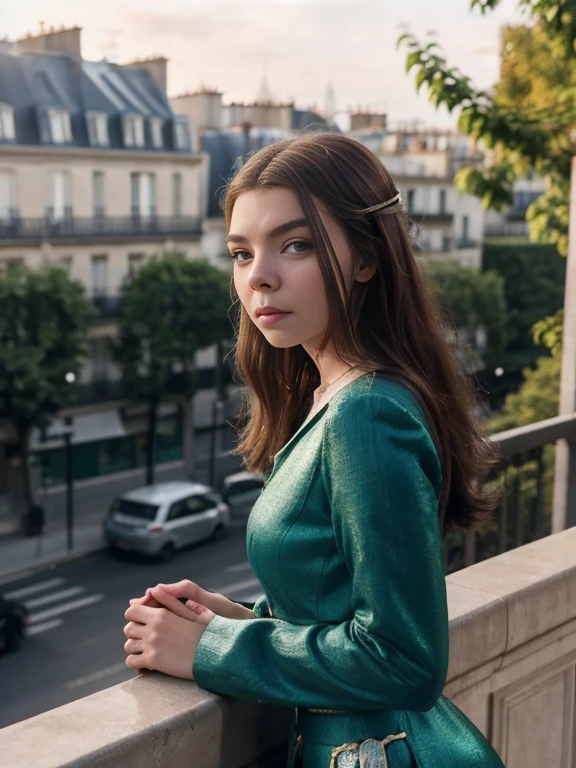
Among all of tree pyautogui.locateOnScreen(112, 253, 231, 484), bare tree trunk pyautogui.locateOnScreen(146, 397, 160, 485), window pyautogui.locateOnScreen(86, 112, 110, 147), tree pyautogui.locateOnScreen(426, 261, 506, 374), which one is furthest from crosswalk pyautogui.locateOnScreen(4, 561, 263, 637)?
tree pyautogui.locateOnScreen(426, 261, 506, 374)

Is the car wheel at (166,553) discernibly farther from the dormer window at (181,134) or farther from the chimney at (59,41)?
the chimney at (59,41)

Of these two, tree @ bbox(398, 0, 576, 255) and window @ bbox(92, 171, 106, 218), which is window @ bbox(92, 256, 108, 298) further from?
tree @ bbox(398, 0, 576, 255)

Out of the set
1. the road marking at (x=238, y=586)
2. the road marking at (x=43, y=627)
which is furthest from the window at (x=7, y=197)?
the road marking at (x=238, y=586)

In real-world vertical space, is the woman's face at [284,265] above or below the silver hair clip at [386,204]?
below

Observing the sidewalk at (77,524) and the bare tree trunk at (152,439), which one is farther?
the bare tree trunk at (152,439)

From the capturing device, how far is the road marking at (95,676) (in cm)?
2148

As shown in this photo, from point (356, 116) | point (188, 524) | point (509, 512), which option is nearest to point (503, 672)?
point (509, 512)

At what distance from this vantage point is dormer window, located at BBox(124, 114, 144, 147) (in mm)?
35562

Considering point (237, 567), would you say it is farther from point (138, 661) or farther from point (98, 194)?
point (138, 661)

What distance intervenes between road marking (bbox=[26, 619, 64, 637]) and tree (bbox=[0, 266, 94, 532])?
5008 mm

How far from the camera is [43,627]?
25.5 m

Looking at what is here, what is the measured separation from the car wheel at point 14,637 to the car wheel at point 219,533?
7.26m

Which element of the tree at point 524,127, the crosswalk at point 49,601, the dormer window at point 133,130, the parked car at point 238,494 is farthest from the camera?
the dormer window at point 133,130

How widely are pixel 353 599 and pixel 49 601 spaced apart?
84.9 ft
